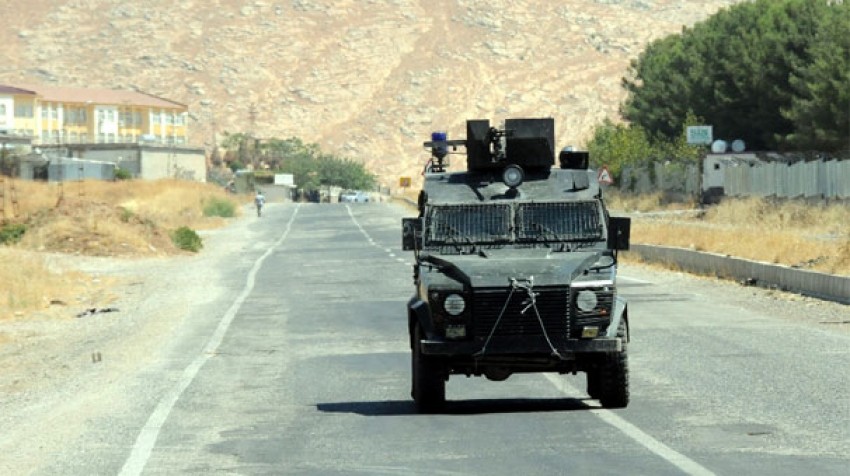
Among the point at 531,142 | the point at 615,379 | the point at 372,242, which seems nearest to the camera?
the point at 615,379

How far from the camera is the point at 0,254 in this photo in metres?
48.7

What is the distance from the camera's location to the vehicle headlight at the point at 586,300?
45.9 ft

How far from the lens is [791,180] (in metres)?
69.4

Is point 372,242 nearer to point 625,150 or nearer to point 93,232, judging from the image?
point 93,232

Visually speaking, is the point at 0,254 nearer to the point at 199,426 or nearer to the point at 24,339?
the point at 24,339

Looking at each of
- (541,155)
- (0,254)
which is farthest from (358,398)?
(0,254)

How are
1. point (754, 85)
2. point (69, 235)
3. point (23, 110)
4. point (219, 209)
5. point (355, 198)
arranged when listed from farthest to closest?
1. point (23, 110)
2. point (355, 198)
3. point (219, 209)
4. point (754, 85)
5. point (69, 235)

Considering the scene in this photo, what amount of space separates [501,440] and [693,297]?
19.3m

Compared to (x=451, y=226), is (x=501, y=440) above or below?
below

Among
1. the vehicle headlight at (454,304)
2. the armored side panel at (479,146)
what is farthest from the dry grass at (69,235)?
the vehicle headlight at (454,304)

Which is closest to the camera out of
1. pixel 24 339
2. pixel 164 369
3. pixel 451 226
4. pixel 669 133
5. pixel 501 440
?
pixel 501 440

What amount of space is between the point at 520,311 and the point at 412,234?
172 cm

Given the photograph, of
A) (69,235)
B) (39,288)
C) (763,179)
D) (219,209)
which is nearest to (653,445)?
(39,288)

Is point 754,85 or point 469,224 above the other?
point 754,85
